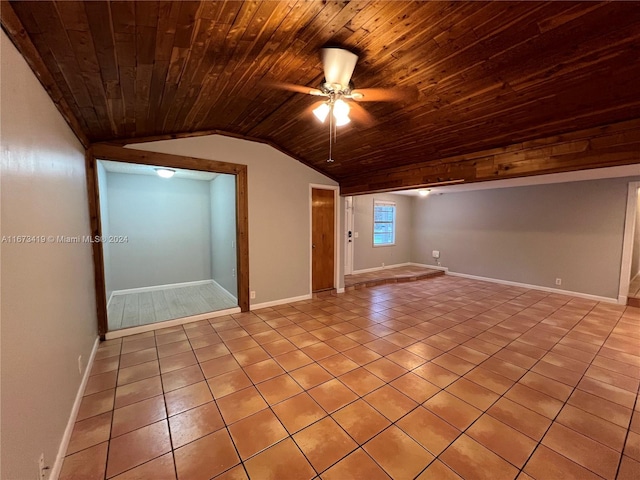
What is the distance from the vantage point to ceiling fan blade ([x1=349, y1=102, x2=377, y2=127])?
8.82 feet

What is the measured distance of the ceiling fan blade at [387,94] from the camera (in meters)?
2.34

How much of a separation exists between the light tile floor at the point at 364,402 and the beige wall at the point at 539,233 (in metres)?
1.60

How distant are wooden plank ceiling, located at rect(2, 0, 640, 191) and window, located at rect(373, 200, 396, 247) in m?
4.43

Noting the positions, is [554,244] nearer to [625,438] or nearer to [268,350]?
[625,438]

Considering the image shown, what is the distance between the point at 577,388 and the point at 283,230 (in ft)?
13.3

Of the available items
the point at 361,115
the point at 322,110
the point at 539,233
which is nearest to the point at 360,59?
the point at 322,110

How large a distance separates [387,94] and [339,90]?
0.58 metres

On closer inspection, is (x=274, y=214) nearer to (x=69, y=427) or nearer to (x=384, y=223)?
(x=69, y=427)

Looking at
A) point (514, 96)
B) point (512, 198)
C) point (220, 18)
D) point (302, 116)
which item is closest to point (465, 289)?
point (512, 198)

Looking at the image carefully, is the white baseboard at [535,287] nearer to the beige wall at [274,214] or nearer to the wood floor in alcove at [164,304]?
the beige wall at [274,214]

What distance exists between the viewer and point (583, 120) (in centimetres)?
234

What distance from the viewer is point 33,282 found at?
1.39 metres

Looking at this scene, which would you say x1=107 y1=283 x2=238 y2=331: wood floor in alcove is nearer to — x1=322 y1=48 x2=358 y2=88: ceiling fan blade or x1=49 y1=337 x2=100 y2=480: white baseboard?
x1=49 y1=337 x2=100 y2=480: white baseboard

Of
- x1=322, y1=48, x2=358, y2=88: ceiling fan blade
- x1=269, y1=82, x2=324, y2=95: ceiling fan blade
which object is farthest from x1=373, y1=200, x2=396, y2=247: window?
x1=322, y1=48, x2=358, y2=88: ceiling fan blade
